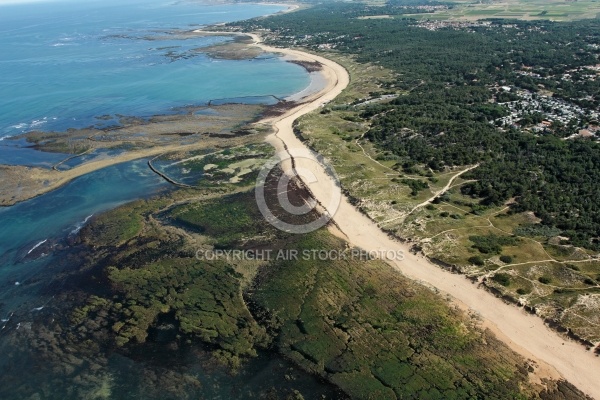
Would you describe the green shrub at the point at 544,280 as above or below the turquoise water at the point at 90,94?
below

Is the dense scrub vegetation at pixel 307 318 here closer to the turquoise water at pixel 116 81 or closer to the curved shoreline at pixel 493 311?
the curved shoreline at pixel 493 311

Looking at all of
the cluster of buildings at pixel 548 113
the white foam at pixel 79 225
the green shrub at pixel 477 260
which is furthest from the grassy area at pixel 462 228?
the white foam at pixel 79 225

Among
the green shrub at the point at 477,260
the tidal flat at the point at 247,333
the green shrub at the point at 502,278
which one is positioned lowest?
the tidal flat at the point at 247,333

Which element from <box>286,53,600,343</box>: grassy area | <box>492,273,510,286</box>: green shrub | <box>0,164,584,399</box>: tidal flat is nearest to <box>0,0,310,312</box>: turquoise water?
<box>0,164,584,399</box>: tidal flat

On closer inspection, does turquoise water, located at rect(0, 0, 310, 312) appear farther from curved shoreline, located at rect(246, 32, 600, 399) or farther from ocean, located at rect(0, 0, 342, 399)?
curved shoreline, located at rect(246, 32, 600, 399)

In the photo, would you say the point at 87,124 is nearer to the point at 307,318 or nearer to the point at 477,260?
the point at 307,318

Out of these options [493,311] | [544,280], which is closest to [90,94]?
[493,311]

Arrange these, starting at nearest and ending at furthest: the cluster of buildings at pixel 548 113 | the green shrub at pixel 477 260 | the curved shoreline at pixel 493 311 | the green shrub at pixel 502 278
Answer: the curved shoreline at pixel 493 311 < the green shrub at pixel 502 278 < the green shrub at pixel 477 260 < the cluster of buildings at pixel 548 113

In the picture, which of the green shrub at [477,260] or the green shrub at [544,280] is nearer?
the green shrub at [544,280]
